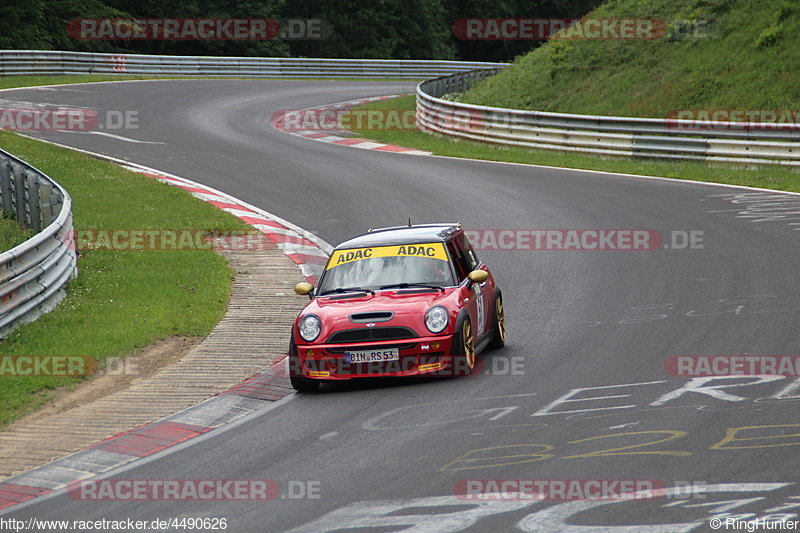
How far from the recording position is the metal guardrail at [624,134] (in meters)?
23.0

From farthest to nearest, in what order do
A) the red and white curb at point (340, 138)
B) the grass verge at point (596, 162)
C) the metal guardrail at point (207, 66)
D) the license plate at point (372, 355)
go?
1. the metal guardrail at point (207, 66)
2. the red and white curb at point (340, 138)
3. the grass verge at point (596, 162)
4. the license plate at point (372, 355)

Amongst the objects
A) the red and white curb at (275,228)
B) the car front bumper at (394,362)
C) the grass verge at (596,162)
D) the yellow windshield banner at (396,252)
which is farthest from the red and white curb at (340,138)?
the car front bumper at (394,362)

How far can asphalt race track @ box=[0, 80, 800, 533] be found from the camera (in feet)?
23.1

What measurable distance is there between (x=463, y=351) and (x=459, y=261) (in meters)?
1.48

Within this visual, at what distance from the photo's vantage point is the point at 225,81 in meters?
45.0

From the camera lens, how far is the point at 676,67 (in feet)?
97.2

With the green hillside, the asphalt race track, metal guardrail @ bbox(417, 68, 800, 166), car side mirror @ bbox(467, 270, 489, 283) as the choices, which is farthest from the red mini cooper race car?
the green hillside

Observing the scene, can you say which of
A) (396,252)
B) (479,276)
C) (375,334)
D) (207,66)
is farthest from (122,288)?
(207,66)

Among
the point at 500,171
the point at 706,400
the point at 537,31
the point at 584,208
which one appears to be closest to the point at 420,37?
the point at 537,31

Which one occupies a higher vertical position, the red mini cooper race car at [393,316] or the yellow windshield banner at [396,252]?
the yellow windshield banner at [396,252]

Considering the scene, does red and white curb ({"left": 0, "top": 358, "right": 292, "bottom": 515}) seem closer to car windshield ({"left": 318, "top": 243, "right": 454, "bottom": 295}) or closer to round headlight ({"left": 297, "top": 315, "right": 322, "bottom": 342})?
round headlight ({"left": 297, "top": 315, "right": 322, "bottom": 342})

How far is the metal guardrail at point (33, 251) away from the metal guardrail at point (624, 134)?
14095 millimetres

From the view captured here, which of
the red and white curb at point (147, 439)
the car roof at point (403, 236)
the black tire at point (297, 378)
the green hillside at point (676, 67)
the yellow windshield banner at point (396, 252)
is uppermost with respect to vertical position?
the green hillside at point (676, 67)

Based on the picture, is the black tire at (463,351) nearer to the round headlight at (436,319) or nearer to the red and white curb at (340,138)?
the round headlight at (436,319)
